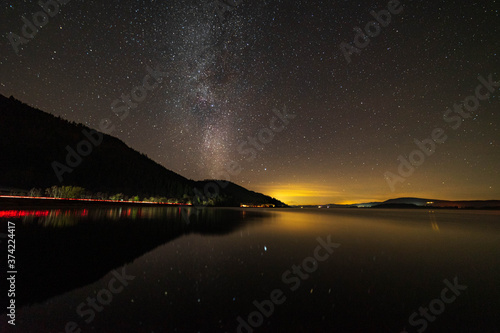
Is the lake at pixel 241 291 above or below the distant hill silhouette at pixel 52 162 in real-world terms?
below

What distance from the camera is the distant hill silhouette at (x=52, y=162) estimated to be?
113562mm

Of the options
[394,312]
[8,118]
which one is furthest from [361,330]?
[8,118]

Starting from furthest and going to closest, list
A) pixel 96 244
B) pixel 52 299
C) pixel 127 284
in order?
pixel 96 244 < pixel 127 284 < pixel 52 299

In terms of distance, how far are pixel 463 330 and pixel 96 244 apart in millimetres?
13144

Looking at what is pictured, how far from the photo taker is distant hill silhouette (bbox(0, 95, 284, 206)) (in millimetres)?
113562

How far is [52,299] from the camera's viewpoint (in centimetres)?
514

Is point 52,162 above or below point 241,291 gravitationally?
above

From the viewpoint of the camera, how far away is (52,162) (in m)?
133

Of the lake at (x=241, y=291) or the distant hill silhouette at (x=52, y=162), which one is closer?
the lake at (x=241, y=291)

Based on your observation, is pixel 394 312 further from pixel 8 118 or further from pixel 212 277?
pixel 8 118

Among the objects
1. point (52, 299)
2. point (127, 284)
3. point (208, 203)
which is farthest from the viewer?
point (208, 203)

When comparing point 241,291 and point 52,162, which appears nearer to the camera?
point 241,291

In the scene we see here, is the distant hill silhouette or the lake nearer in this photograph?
the lake

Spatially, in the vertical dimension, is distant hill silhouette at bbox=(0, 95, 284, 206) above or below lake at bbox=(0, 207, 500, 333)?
above
